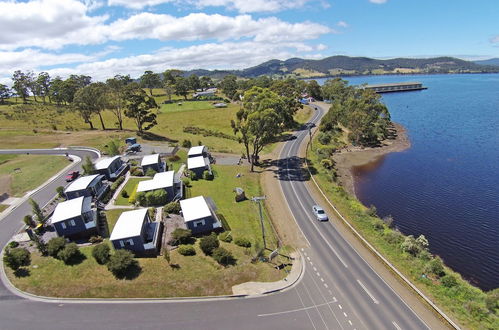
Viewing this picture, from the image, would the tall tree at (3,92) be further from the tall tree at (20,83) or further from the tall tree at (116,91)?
the tall tree at (116,91)

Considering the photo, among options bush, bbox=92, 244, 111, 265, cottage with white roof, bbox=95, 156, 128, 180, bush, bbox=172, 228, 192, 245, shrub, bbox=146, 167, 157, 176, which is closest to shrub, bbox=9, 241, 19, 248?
bush, bbox=92, 244, 111, 265

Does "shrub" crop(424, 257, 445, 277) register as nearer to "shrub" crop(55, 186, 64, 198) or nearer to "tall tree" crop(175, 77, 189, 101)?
"shrub" crop(55, 186, 64, 198)

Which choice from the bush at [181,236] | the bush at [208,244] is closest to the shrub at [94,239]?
the bush at [181,236]

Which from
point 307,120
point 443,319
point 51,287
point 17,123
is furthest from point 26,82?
point 443,319

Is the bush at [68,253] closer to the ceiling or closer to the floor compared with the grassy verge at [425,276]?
closer to the ceiling

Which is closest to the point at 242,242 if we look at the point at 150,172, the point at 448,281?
the point at 448,281

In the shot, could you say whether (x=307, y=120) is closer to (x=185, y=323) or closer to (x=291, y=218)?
(x=291, y=218)
